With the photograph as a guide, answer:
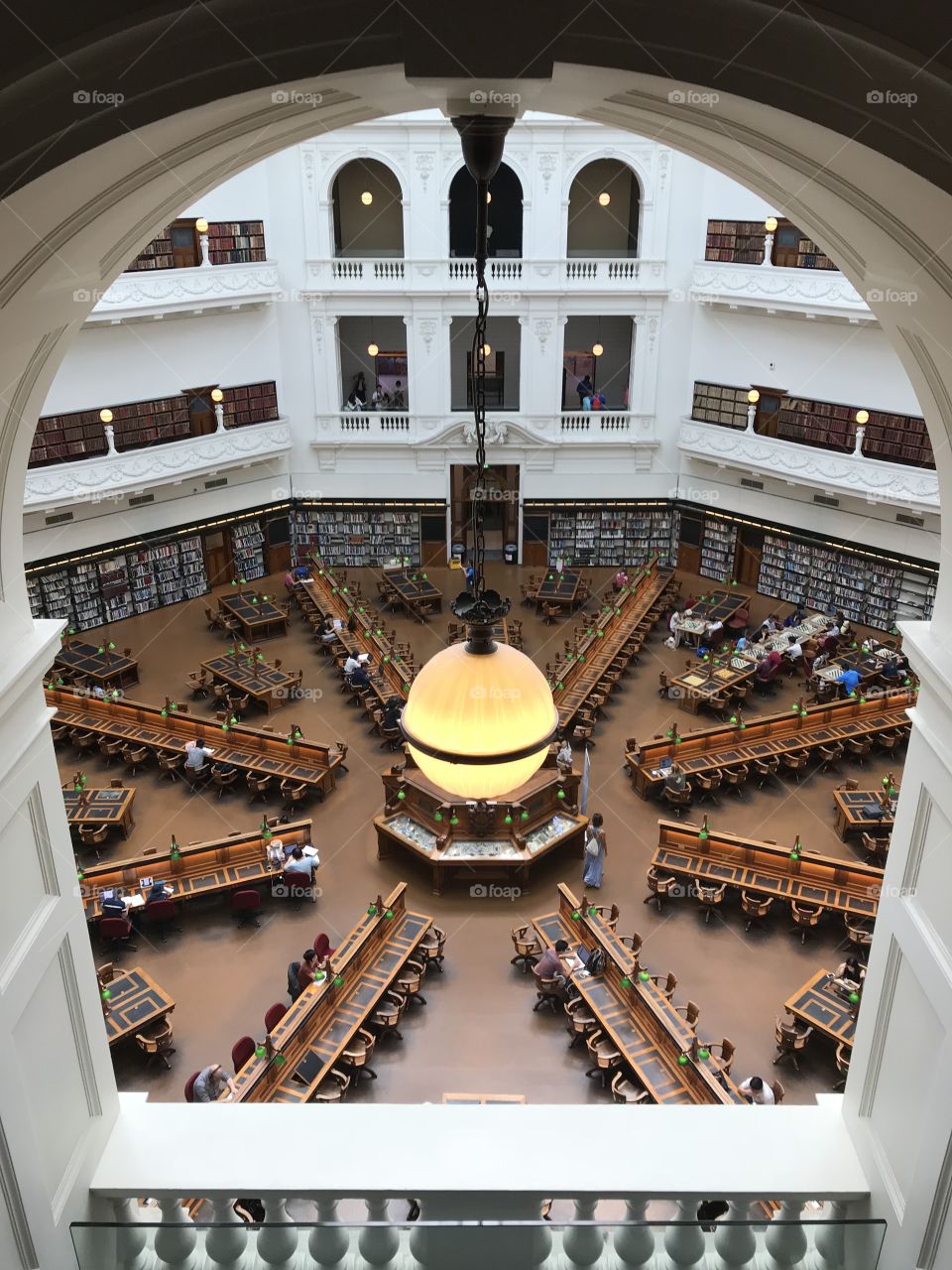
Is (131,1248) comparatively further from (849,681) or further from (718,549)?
(718,549)

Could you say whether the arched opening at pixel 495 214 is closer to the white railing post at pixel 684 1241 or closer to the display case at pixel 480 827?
the display case at pixel 480 827

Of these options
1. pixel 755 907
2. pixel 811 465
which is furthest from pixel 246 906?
pixel 811 465

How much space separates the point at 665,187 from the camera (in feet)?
59.4

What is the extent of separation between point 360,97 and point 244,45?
68 centimetres

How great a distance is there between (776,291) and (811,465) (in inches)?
119

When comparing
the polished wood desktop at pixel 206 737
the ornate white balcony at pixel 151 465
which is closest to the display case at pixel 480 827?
the polished wood desktop at pixel 206 737

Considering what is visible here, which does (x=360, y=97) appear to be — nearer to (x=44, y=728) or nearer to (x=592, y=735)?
(x=44, y=728)

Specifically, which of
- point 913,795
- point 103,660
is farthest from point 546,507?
point 913,795

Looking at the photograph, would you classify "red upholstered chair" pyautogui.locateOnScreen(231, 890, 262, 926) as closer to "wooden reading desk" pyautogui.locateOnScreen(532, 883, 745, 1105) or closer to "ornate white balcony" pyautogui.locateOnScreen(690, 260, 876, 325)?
"wooden reading desk" pyautogui.locateOnScreen(532, 883, 745, 1105)

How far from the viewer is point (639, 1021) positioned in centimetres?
881

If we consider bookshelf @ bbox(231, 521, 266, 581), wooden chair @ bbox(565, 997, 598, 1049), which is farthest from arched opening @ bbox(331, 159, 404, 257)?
wooden chair @ bbox(565, 997, 598, 1049)

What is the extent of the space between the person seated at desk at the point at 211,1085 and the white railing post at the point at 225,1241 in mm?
4868

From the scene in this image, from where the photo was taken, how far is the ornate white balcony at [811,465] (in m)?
16.2

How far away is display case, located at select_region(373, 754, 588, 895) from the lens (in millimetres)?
11102
